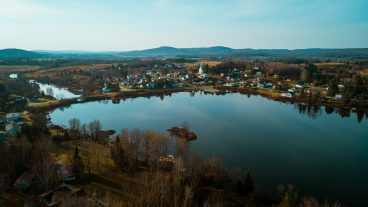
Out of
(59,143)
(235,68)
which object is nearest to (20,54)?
(235,68)

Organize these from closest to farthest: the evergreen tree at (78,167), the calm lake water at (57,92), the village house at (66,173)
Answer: the village house at (66,173) → the evergreen tree at (78,167) → the calm lake water at (57,92)

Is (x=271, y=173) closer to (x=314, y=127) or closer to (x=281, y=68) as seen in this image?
(x=314, y=127)

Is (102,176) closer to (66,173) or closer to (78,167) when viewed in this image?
(78,167)

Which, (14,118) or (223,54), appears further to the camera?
(223,54)

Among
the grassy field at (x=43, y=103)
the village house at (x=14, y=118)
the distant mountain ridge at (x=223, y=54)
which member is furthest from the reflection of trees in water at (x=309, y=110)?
the distant mountain ridge at (x=223, y=54)

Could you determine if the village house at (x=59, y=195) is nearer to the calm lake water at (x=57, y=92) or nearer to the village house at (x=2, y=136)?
the village house at (x=2, y=136)

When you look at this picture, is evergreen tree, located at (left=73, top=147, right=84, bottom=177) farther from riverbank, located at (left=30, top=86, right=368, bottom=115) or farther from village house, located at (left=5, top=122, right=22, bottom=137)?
riverbank, located at (left=30, top=86, right=368, bottom=115)

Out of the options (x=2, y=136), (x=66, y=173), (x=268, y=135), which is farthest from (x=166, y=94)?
(x=66, y=173)
